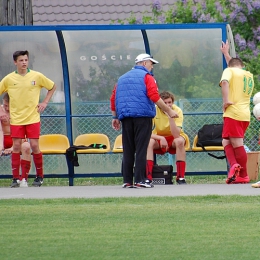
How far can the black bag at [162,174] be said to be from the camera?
14.5m

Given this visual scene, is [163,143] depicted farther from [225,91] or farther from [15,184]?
[15,184]

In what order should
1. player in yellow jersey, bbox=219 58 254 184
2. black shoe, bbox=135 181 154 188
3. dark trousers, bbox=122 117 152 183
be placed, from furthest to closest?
player in yellow jersey, bbox=219 58 254 184 → black shoe, bbox=135 181 154 188 → dark trousers, bbox=122 117 152 183

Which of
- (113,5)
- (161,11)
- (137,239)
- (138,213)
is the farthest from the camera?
(113,5)

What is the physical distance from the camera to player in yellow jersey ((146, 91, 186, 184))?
46.8 ft

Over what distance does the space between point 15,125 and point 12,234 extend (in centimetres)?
610

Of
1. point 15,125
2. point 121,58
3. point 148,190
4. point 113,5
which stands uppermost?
point 113,5

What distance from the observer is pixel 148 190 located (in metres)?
12.8

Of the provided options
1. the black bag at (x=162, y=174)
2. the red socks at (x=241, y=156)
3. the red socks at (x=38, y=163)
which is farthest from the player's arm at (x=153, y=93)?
the red socks at (x=38, y=163)

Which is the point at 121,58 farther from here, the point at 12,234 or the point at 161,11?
the point at 12,234

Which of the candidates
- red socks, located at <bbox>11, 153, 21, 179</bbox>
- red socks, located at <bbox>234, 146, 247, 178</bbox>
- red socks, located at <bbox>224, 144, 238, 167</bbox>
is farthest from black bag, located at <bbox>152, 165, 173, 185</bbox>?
red socks, located at <bbox>11, 153, 21, 179</bbox>

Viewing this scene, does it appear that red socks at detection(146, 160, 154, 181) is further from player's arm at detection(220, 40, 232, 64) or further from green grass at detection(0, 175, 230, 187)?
player's arm at detection(220, 40, 232, 64)

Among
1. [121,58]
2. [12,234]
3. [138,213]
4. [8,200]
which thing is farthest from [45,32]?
[12,234]

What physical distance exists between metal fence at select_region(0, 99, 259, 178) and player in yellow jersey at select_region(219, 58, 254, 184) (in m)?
1.60

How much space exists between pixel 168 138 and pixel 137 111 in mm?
1663
